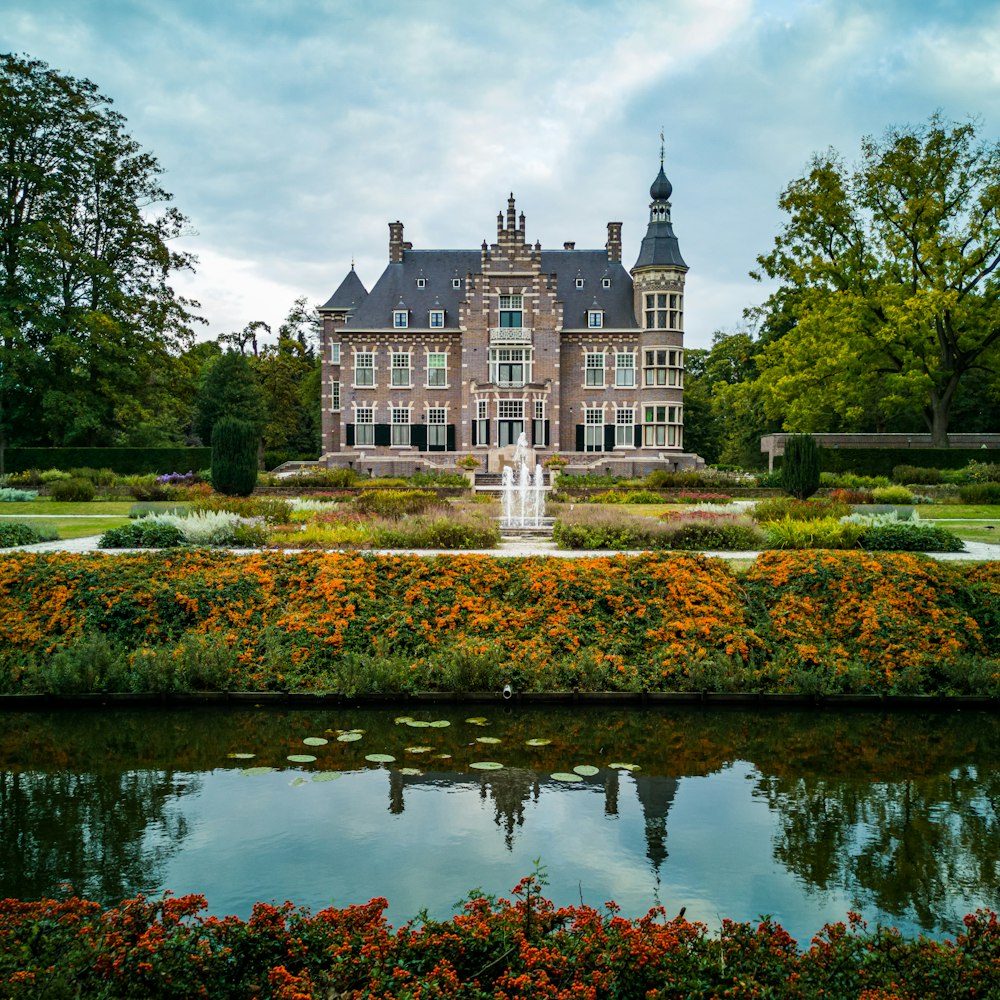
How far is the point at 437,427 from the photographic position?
172 feet

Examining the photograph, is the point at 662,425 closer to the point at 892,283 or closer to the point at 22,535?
the point at 892,283

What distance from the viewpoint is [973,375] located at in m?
47.5

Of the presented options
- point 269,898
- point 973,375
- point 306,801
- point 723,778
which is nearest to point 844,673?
point 723,778

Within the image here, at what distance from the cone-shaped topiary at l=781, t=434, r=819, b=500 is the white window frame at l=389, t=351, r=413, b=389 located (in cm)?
3156

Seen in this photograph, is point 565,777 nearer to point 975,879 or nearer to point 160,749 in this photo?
point 975,879

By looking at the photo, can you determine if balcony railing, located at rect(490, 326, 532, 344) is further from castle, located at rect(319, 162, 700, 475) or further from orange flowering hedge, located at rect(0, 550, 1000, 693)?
orange flowering hedge, located at rect(0, 550, 1000, 693)

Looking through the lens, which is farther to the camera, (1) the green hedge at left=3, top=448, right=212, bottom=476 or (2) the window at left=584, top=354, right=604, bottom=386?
(2) the window at left=584, top=354, right=604, bottom=386

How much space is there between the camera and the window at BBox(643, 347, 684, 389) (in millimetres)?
49438

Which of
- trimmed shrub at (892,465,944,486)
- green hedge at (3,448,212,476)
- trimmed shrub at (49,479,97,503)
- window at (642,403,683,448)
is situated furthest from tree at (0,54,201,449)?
trimmed shrub at (892,465,944,486)

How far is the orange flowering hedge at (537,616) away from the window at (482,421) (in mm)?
38385

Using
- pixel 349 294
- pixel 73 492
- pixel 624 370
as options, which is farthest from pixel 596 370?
pixel 73 492

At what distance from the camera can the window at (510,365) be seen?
50.4 m

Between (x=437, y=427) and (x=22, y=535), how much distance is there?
35.6 meters

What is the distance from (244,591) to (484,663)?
3.65 meters
